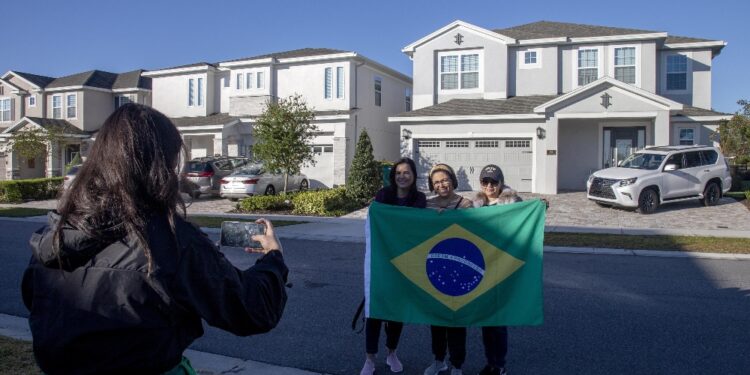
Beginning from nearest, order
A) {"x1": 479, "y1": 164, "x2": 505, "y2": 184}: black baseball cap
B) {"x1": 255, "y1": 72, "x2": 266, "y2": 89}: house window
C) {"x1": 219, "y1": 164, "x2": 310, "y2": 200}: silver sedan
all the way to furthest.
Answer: {"x1": 479, "y1": 164, "x2": 505, "y2": 184}: black baseball cap → {"x1": 219, "y1": 164, "x2": 310, "y2": 200}: silver sedan → {"x1": 255, "y1": 72, "x2": 266, "y2": 89}: house window

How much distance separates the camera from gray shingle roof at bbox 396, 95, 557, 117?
22.8m

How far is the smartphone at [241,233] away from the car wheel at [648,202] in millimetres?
16743

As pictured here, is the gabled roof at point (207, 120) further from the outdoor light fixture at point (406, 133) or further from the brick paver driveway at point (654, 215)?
the brick paver driveway at point (654, 215)

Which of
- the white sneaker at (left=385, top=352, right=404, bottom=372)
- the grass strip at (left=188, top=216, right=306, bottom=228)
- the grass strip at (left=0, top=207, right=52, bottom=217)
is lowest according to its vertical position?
the white sneaker at (left=385, top=352, right=404, bottom=372)

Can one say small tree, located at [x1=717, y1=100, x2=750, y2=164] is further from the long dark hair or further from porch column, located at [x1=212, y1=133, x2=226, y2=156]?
the long dark hair

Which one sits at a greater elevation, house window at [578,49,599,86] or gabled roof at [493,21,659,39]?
gabled roof at [493,21,659,39]

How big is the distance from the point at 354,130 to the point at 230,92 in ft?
27.1

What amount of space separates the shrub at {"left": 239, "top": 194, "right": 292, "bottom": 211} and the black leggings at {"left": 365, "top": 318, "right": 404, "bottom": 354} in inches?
588

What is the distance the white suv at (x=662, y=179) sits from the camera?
55.7 feet

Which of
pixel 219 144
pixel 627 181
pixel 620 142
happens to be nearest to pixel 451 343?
pixel 627 181

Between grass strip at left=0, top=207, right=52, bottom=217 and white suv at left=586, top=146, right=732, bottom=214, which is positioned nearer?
white suv at left=586, top=146, right=732, bottom=214

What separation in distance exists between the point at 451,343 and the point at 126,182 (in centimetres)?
355

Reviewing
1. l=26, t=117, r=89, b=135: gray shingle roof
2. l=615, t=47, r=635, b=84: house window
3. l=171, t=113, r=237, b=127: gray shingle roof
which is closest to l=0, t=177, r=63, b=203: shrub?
l=171, t=113, r=237, b=127: gray shingle roof

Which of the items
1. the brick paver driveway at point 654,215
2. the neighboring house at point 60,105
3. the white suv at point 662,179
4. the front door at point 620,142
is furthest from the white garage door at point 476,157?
the neighboring house at point 60,105
